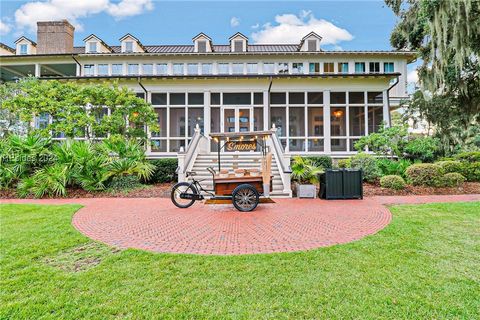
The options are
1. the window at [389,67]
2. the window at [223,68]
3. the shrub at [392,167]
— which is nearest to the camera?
the shrub at [392,167]

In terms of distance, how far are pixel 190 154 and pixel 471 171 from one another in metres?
12.7

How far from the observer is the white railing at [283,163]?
33.6ft

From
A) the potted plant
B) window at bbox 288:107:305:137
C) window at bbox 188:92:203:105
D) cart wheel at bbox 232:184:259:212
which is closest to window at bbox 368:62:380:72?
window at bbox 288:107:305:137

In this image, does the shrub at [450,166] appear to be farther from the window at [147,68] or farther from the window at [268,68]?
the window at [147,68]

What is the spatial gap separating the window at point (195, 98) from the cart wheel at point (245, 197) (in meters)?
9.55

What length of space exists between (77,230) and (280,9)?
2397 centimetres

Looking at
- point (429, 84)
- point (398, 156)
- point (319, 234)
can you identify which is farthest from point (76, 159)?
point (429, 84)

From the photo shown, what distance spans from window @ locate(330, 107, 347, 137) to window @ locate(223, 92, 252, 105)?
510 cm

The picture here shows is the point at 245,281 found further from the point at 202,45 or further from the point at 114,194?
the point at 202,45

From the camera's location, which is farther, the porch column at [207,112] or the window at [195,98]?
the window at [195,98]

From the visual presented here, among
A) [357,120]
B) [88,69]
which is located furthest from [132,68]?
[357,120]

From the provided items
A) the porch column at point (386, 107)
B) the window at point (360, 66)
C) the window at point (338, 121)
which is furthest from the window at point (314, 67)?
the porch column at point (386, 107)

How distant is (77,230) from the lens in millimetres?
5512

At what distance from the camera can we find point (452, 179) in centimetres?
1088
